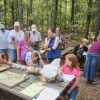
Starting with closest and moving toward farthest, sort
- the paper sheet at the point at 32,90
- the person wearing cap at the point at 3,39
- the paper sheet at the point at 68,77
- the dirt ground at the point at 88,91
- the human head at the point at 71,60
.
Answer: the paper sheet at the point at 32,90 < the paper sheet at the point at 68,77 < the human head at the point at 71,60 < the dirt ground at the point at 88,91 < the person wearing cap at the point at 3,39

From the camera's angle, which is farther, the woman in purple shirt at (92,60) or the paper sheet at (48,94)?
the woman in purple shirt at (92,60)

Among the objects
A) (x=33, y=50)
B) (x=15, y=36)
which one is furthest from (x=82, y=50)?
(x=15, y=36)

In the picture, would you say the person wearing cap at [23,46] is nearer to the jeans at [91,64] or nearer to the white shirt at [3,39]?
the white shirt at [3,39]

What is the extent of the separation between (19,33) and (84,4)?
51.6ft

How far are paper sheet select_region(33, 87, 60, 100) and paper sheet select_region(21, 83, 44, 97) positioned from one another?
0.09 metres

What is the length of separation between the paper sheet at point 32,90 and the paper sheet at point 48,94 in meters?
0.09

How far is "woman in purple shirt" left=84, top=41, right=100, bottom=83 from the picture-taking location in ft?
19.2

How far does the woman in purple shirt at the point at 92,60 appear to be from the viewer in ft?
19.2

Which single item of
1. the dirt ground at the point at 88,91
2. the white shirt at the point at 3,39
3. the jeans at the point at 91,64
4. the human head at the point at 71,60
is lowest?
the dirt ground at the point at 88,91

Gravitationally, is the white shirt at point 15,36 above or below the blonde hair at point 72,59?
above

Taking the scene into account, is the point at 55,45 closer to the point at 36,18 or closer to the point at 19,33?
the point at 19,33

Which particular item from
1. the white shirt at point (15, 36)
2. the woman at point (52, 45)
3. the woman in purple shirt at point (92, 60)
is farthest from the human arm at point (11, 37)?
the woman in purple shirt at point (92, 60)

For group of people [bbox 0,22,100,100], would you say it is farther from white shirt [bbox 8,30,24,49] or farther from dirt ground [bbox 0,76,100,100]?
dirt ground [bbox 0,76,100,100]

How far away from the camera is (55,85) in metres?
3.64
